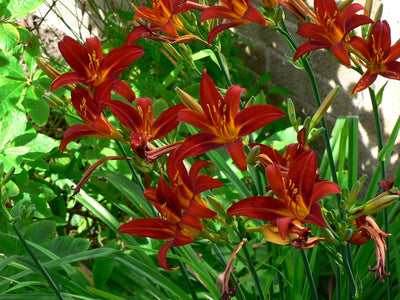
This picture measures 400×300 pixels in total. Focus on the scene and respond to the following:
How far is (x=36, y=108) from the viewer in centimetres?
160

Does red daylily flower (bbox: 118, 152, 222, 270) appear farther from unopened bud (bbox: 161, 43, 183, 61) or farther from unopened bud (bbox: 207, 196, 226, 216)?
unopened bud (bbox: 161, 43, 183, 61)

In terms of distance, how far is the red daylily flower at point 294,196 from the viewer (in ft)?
2.17

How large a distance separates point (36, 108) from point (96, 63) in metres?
0.80

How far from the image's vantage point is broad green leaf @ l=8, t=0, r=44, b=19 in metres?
1.50

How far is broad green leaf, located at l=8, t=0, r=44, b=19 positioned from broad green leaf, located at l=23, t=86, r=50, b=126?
0.79 feet

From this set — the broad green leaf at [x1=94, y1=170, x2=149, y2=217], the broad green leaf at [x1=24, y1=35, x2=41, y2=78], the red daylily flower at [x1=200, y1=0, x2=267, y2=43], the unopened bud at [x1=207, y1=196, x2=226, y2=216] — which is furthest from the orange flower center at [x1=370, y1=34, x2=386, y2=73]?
Answer: the broad green leaf at [x1=24, y1=35, x2=41, y2=78]

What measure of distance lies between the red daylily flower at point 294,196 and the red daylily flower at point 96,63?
0.99 feet

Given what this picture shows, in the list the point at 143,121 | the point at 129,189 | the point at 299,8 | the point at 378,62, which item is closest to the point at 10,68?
the point at 129,189

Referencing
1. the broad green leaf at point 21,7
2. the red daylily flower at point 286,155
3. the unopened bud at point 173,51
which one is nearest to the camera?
the red daylily flower at point 286,155

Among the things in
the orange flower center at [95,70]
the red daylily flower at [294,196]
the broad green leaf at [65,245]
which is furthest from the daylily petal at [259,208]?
the broad green leaf at [65,245]

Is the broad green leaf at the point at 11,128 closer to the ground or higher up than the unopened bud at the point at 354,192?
higher up

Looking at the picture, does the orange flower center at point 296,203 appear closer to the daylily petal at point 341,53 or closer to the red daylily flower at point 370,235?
the red daylily flower at point 370,235

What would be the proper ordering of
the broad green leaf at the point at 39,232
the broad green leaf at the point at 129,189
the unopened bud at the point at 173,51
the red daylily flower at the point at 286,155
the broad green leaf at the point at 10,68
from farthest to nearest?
the broad green leaf at the point at 10,68 → the broad green leaf at the point at 129,189 → the broad green leaf at the point at 39,232 → the unopened bud at the point at 173,51 → the red daylily flower at the point at 286,155

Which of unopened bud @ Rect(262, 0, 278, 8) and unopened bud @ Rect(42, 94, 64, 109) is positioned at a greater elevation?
unopened bud @ Rect(42, 94, 64, 109)
